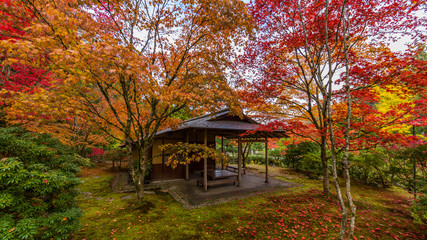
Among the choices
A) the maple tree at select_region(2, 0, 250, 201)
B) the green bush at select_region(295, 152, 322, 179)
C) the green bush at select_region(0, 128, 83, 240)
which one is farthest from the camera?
the green bush at select_region(295, 152, 322, 179)

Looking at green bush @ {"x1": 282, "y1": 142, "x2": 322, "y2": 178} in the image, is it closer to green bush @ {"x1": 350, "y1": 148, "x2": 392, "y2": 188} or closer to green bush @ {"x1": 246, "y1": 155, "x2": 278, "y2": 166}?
green bush @ {"x1": 350, "y1": 148, "x2": 392, "y2": 188}

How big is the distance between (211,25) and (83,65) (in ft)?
11.2

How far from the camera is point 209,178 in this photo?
8.22 m

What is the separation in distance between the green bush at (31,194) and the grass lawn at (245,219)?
1.00m

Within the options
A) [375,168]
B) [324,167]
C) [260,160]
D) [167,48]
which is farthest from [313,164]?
[167,48]

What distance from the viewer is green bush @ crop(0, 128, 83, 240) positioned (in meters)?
2.25

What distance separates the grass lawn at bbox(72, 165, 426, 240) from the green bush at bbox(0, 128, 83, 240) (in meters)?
1.00

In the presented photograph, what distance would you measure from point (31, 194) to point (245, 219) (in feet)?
16.0

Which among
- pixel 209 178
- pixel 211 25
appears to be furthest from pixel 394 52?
pixel 209 178

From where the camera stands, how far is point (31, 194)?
2684 mm

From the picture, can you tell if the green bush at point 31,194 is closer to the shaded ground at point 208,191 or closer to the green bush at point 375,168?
the shaded ground at point 208,191

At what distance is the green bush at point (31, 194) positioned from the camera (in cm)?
225

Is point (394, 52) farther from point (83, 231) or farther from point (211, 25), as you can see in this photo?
point (83, 231)

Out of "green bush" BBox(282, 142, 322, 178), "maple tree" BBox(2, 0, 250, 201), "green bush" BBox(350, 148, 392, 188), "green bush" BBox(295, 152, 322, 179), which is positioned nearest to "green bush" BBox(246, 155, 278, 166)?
"green bush" BBox(282, 142, 322, 178)
